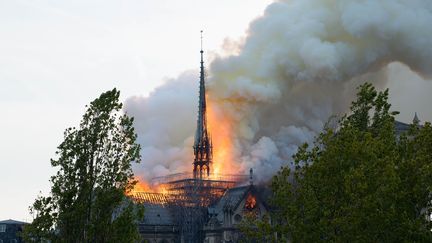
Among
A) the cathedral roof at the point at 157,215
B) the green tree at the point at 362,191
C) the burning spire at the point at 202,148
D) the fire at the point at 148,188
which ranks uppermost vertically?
the burning spire at the point at 202,148

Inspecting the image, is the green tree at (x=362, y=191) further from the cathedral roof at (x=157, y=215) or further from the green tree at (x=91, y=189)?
the cathedral roof at (x=157, y=215)

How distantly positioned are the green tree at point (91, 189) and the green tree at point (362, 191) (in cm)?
922

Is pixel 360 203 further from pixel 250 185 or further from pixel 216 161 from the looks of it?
pixel 216 161

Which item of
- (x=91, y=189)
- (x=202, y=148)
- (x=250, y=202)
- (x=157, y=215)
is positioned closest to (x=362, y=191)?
(x=91, y=189)

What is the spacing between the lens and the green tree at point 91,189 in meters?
44.3

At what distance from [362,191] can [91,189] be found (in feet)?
53.0

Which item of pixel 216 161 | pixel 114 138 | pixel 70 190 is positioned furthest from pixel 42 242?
pixel 216 161

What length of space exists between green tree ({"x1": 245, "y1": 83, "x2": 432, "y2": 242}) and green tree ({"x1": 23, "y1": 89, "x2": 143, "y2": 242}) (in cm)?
922

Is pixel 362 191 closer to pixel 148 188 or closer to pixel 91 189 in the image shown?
pixel 91 189

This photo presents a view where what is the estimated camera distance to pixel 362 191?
4009 cm

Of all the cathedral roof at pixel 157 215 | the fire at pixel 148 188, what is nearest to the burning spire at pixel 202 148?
the fire at pixel 148 188

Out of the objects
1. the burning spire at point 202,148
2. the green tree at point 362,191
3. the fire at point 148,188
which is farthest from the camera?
the burning spire at point 202,148

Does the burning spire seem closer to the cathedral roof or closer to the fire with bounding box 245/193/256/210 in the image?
the cathedral roof

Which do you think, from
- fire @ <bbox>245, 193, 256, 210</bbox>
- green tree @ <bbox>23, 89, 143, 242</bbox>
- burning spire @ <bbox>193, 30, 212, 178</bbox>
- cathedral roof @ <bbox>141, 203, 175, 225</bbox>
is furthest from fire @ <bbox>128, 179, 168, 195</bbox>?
green tree @ <bbox>23, 89, 143, 242</bbox>
